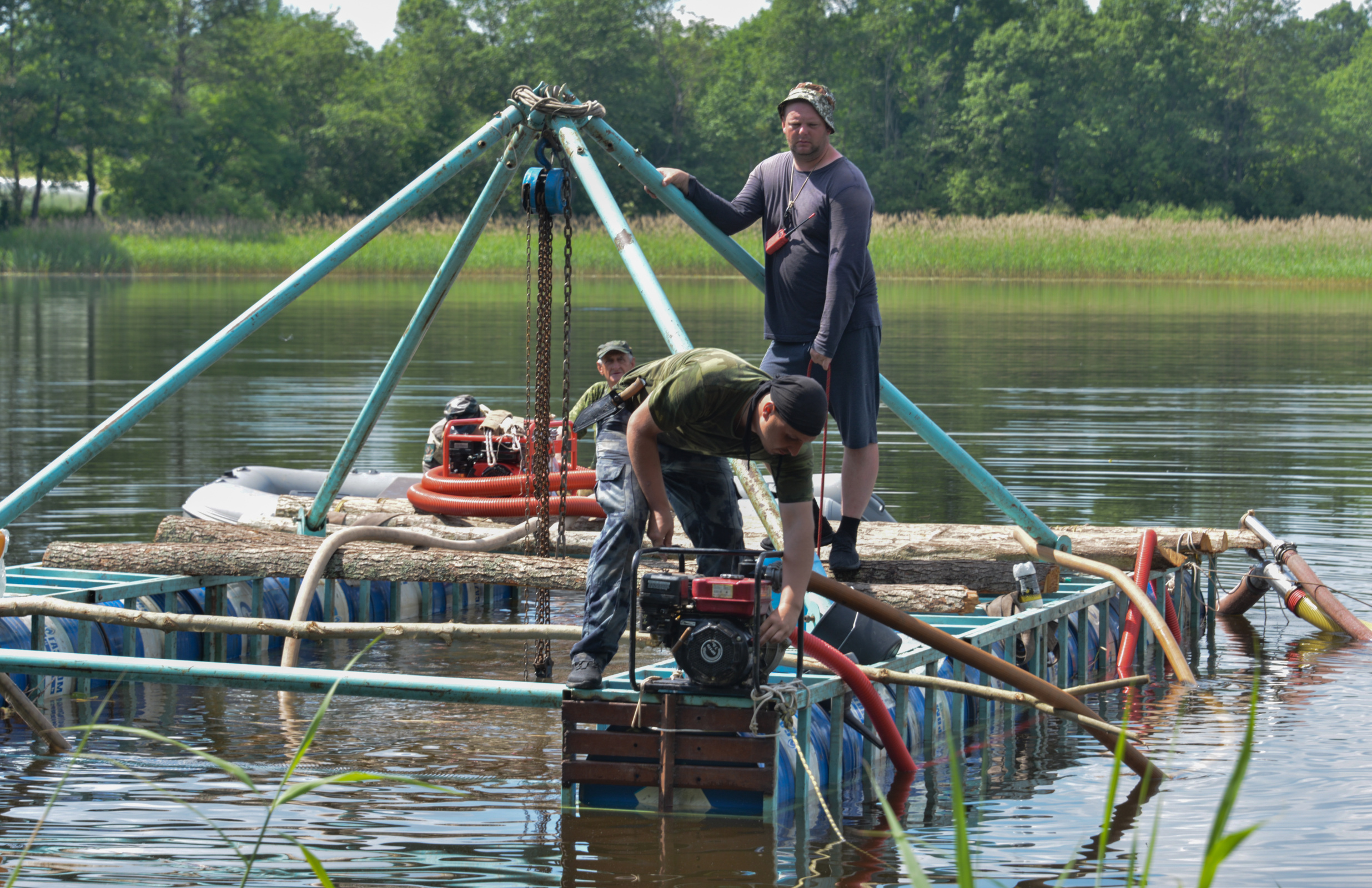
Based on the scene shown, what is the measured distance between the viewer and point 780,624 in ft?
16.4

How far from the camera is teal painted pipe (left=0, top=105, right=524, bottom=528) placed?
23.2 ft

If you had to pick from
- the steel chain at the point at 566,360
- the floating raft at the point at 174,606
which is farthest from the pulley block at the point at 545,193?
the floating raft at the point at 174,606

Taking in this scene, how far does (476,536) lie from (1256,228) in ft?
114

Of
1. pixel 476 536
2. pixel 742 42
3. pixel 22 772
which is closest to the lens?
pixel 22 772

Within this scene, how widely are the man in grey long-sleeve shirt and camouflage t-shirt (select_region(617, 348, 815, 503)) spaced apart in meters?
1.56

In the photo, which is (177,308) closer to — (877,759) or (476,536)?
(476,536)

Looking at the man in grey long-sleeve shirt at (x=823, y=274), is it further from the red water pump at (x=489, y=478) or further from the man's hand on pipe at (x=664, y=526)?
the red water pump at (x=489, y=478)

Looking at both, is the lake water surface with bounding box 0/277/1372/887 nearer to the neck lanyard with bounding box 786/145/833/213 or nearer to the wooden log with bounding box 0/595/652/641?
the wooden log with bounding box 0/595/652/641

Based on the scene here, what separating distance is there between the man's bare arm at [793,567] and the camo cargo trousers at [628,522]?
15.5 inches

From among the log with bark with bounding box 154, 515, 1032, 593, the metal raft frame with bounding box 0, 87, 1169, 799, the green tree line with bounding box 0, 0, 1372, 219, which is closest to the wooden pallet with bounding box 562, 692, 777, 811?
the metal raft frame with bounding box 0, 87, 1169, 799

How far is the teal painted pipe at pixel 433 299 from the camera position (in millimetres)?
7801

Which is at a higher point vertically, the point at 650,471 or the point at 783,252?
the point at 783,252

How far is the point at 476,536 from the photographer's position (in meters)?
8.38

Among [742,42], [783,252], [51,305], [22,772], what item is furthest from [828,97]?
[742,42]
